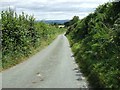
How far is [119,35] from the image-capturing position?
14516 millimetres

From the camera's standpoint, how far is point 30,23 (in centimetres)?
3862

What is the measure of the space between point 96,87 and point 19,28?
1524 cm

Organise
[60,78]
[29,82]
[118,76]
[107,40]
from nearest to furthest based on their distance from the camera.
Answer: [118,76]
[29,82]
[60,78]
[107,40]

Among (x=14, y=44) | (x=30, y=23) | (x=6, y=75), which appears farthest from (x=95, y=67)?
(x=30, y=23)

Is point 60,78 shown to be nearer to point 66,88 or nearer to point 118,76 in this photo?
point 66,88

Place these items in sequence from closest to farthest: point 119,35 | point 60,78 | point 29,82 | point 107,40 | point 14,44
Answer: point 119,35
point 29,82
point 60,78
point 107,40
point 14,44

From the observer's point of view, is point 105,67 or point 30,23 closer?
point 105,67

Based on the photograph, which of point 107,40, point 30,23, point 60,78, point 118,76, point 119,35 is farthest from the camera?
point 30,23

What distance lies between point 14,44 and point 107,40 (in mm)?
9867

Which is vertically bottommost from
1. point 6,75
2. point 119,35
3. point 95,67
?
point 6,75

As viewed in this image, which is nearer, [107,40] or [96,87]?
[96,87]

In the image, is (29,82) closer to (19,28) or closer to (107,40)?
(107,40)

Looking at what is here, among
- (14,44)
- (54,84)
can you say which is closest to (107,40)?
(54,84)

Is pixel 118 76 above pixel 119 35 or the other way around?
the other way around
